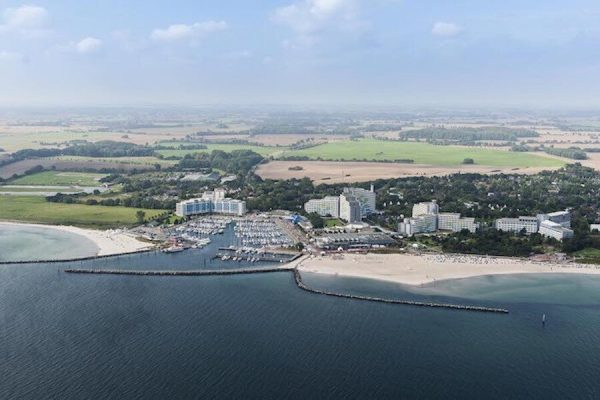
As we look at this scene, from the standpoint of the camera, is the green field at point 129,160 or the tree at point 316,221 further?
the green field at point 129,160

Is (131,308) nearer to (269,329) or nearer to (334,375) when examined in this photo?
(269,329)

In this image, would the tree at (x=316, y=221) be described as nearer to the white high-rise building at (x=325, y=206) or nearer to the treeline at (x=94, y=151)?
the white high-rise building at (x=325, y=206)

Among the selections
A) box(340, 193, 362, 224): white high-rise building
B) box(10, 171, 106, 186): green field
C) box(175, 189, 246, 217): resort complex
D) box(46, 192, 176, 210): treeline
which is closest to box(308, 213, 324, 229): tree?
box(340, 193, 362, 224): white high-rise building

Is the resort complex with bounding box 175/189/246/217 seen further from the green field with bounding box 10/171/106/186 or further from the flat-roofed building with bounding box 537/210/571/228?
the flat-roofed building with bounding box 537/210/571/228

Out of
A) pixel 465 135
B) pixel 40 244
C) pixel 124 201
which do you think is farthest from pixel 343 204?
pixel 465 135

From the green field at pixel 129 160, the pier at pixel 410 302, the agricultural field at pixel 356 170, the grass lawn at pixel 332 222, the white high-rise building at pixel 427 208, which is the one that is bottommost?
the grass lawn at pixel 332 222

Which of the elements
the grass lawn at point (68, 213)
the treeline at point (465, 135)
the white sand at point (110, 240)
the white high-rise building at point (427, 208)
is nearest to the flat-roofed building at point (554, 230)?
Result: the white high-rise building at point (427, 208)

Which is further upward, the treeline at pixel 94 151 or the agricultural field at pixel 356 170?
the treeline at pixel 94 151
